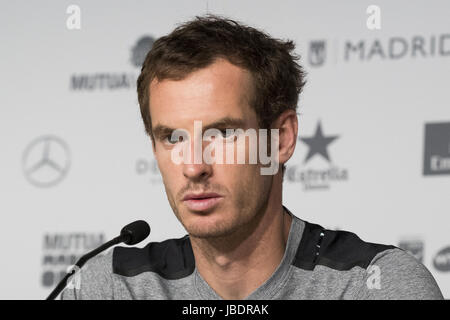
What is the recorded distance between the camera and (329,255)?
1.88 m

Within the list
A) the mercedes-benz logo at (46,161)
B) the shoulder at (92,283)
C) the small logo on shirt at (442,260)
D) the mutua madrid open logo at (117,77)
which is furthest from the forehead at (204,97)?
the mercedes-benz logo at (46,161)

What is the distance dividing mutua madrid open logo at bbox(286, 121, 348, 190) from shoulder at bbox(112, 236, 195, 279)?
3.51 ft

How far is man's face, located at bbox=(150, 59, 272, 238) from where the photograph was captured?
5.62 feet

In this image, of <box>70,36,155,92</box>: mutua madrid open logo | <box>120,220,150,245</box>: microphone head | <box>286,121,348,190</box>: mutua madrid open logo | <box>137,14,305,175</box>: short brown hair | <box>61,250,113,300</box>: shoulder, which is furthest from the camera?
<box>70,36,155,92</box>: mutua madrid open logo

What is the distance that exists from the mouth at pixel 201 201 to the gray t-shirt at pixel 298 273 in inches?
10.6

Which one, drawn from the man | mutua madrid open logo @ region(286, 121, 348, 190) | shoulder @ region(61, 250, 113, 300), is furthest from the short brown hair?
mutua madrid open logo @ region(286, 121, 348, 190)

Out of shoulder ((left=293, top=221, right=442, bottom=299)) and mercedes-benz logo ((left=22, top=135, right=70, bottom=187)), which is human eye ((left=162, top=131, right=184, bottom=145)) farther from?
mercedes-benz logo ((left=22, top=135, right=70, bottom=187))

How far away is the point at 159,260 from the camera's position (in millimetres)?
2020

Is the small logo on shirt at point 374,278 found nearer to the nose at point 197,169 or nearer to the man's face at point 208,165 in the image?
the man's face at point 208,165

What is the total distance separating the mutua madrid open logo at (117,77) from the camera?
3.42 meters

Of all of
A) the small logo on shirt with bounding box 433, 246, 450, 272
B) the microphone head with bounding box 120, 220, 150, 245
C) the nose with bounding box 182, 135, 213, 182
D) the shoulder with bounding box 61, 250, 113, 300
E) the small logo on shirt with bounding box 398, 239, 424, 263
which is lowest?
the small logo on shirt with bounding box 433, 246, 450, 272
